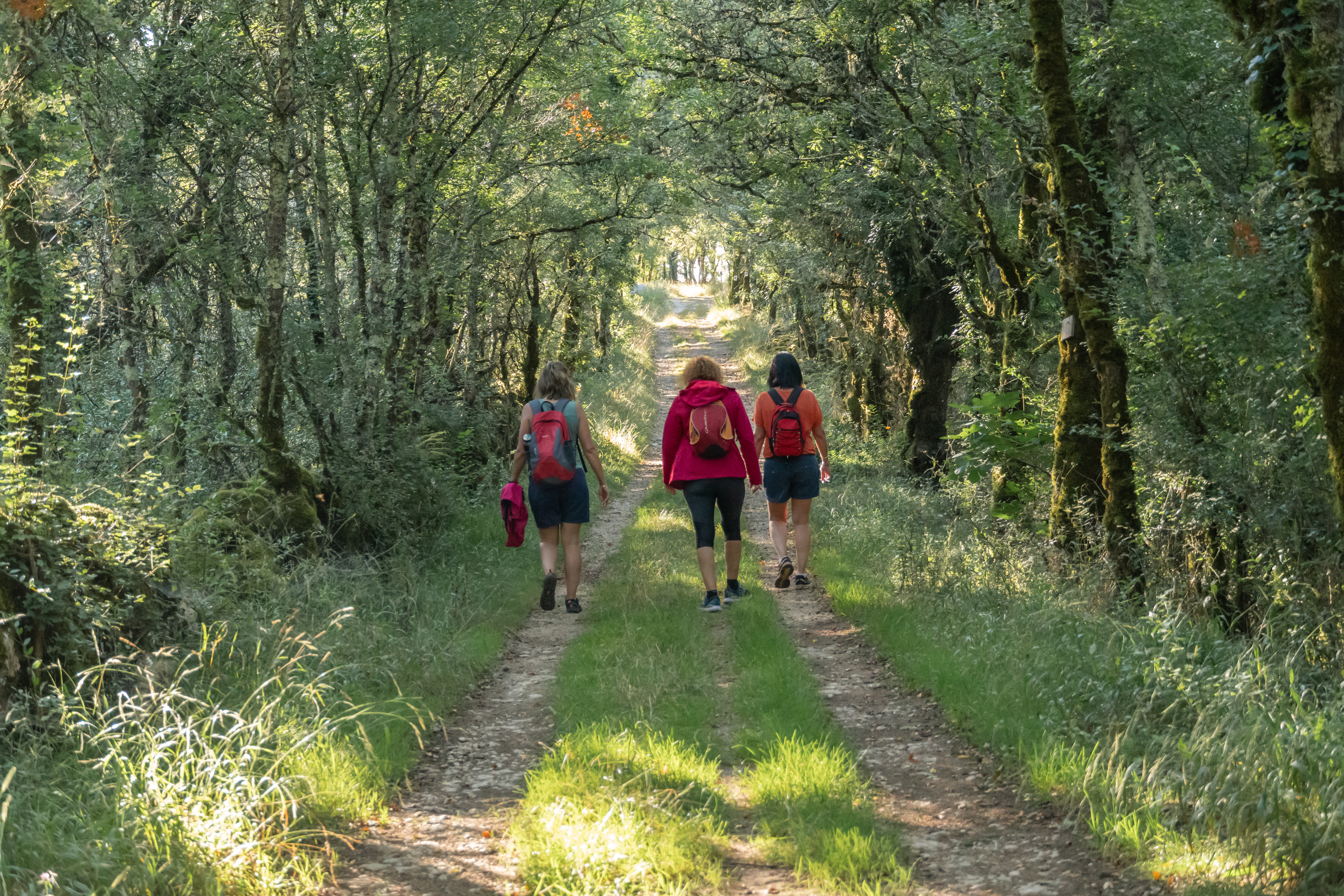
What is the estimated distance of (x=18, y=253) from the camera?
7.21 m

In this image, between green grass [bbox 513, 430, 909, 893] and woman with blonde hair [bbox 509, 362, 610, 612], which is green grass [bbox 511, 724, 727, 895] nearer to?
green grass [bbox 513, 430, 909, 893]

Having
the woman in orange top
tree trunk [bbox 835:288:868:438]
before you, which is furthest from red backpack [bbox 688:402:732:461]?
tree trunk [bbox 835:288:868:438]

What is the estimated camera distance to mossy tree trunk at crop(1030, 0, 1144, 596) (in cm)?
758

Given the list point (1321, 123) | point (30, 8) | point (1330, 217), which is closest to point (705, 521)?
point (1330, 217)

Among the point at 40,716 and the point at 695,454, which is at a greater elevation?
the point at 695,454

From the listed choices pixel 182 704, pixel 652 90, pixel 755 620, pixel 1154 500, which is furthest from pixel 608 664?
pixel 652 90

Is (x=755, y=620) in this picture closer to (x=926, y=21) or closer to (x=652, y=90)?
(x=926, y=21)

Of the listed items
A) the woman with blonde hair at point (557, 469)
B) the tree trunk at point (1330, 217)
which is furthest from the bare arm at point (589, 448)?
the tree trunk at point (1330, 217)

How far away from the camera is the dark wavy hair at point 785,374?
896 cm

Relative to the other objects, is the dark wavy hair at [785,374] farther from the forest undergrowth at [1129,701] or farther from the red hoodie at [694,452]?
the forest undergrowth at [1129,701]

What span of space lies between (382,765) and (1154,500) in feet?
19.8

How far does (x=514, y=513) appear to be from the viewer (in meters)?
8.56

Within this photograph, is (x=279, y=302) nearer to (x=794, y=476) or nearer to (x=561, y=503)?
(x=561, y=503)

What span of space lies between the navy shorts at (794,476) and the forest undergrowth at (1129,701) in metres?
0.89
